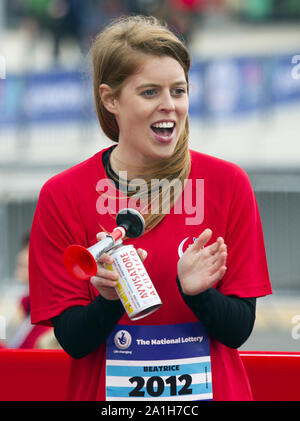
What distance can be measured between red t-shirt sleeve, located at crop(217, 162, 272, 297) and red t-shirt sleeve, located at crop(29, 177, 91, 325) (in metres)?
0.41

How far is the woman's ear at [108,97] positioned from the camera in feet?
8.36

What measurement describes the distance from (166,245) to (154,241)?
35 millimetres

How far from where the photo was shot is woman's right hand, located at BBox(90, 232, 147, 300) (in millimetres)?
2268

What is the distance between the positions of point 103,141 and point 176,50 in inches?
291

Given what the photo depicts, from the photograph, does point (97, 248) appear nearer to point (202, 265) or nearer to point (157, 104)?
point (202, 265)

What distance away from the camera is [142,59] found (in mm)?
2447

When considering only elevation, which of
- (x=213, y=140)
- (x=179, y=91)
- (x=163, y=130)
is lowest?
(x=213, y=140)

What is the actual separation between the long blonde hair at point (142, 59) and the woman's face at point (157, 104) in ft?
0.09

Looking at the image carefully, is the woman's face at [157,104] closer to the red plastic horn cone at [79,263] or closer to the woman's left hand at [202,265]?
the woman's left hand at [202,265]

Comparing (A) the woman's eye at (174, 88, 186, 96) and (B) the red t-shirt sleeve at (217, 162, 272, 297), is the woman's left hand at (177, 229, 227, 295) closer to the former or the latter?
(B) the red t-shirt sleeve at (217, 162, 272, 297)

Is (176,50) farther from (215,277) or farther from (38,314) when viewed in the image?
(38,314)

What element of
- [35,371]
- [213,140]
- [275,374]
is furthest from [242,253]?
[213,140]

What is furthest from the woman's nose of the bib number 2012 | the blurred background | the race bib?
the blurred background

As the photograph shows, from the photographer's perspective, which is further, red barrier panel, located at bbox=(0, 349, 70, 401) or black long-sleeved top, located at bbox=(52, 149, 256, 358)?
red barrier panel, located at bbox=(0, 349, 70, 401)
